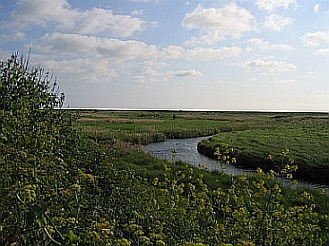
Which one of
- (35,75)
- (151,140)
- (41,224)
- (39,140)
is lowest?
(151,140)

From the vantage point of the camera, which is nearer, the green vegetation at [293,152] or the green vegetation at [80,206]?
the green vegetation at [80,206]

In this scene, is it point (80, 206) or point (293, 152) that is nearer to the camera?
point (80, 206)

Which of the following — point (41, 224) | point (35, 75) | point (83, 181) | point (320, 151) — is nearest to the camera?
point (41, 224)

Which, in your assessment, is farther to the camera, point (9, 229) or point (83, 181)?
point (83, 181)

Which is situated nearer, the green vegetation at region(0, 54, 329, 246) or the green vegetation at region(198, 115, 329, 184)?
the green vegetation at region(0, 54, 329, 246)

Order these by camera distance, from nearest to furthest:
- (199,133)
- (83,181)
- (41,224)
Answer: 1. (41,224)
2. (83,181)
3. (199,133)

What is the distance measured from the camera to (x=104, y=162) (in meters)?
5.27

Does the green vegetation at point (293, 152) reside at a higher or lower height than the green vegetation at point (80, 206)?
lower

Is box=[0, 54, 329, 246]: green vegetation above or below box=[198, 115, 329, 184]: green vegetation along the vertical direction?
above

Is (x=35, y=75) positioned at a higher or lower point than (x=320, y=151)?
higher

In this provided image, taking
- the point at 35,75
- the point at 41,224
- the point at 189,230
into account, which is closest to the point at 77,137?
the point at 35,75

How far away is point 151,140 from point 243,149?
8.29 meters

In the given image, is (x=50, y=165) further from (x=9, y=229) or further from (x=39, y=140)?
(x=9, y=229)

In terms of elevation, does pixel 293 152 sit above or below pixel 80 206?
below
